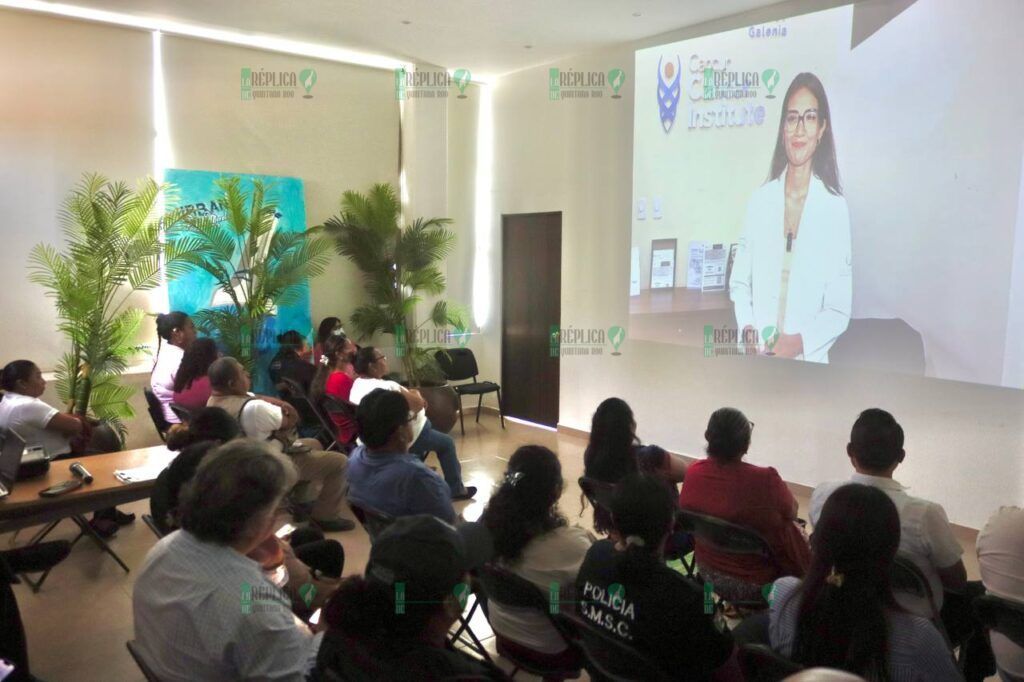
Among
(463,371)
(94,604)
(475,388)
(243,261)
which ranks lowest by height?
(94,604)

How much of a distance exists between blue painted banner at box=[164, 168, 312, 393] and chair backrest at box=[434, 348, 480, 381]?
1320 millimetres

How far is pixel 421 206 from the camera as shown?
7.13 metres

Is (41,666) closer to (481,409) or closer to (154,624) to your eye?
(154,624)

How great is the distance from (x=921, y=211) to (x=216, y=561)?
427 cm

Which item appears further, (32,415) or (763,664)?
(32,415)

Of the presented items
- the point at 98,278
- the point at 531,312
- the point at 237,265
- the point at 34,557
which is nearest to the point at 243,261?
the point at 237,265

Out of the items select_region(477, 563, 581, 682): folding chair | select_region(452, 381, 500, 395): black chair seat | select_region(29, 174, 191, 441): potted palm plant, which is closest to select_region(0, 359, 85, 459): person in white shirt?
select_region(29, 174, 191, 441): potted palm plant

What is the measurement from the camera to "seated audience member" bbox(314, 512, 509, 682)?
4.25ft

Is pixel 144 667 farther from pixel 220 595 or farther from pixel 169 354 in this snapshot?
pixel 169 354

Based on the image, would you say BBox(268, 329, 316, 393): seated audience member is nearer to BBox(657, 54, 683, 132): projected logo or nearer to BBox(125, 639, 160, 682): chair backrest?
BBox(657, 54, 683, 132): projected logo

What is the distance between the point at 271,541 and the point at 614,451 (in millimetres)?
1456

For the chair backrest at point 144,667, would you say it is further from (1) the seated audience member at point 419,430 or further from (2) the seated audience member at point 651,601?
(1) the seated audience member at point 419,430

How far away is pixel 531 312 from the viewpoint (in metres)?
7.25

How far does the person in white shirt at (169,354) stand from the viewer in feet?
14.9
